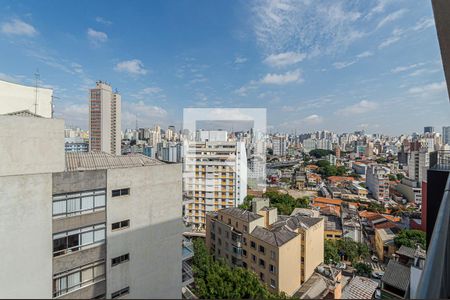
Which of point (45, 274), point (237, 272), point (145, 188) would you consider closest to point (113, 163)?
point (145, 188)

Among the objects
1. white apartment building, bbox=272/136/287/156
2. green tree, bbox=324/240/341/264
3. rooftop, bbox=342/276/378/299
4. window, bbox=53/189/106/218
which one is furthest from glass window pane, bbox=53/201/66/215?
white apartment building, bbox=272/136/287/156

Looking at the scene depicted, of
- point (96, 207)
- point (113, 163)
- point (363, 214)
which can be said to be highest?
point (113, 163)

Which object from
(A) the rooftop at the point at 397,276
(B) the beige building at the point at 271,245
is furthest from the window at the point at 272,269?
(A) the rooftop at the point at 397,276

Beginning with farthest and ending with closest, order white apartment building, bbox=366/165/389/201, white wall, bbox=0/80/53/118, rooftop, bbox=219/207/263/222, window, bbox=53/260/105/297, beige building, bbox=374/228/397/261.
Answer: white apartment building, bbox=366/165/389/201 < beige building, bbox=374/228/397/261 < rooftop, bbox=219/207/263/222 < white wall, bbox=0/80/53/118 < window, bbox=53/260/105/297

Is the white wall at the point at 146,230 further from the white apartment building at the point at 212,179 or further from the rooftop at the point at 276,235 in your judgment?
the white apartment building at the point at 212,179

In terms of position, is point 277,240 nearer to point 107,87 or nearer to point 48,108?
point 48,108

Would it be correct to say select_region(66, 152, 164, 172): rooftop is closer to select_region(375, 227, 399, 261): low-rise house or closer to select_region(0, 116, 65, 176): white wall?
select_region(0, 116, 65, 176): white wall
